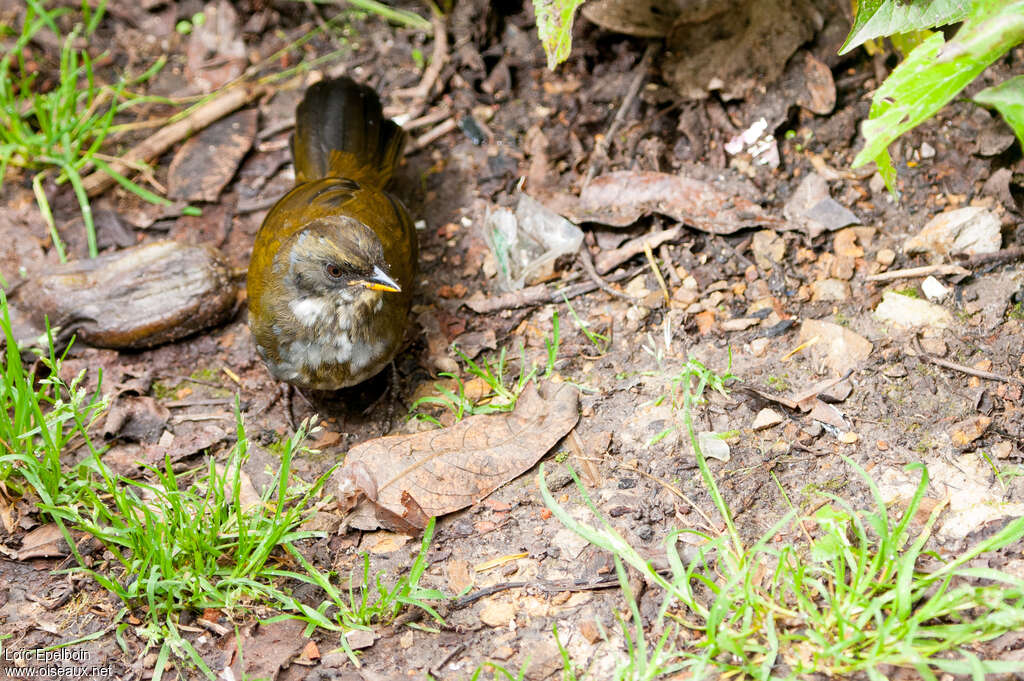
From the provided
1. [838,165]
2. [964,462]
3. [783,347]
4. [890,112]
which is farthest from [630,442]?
[838,165]

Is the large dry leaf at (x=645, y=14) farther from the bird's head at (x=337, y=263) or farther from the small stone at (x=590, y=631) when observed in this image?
the small stone at (x=590, y=631)

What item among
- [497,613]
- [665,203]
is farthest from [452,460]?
[665,203]

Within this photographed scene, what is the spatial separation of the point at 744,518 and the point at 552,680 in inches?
35.0

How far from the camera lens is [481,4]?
5918 millimetres

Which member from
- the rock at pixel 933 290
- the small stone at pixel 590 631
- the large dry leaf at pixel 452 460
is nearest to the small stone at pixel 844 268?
the rock at pixel 933 290

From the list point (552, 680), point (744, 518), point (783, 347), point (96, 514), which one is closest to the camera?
point (552, 680)

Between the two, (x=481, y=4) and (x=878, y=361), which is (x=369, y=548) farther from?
(x=481, y=4)

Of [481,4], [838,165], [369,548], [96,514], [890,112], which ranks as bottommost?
[369,548]

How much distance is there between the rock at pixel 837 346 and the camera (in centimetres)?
390

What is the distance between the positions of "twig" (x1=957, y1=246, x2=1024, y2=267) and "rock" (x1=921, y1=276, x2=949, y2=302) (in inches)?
6.2

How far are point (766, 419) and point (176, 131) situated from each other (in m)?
3.96

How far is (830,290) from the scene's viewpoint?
4.30 m

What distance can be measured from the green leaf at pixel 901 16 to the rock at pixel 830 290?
116 centimetres

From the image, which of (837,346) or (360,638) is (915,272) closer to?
(837,346)
